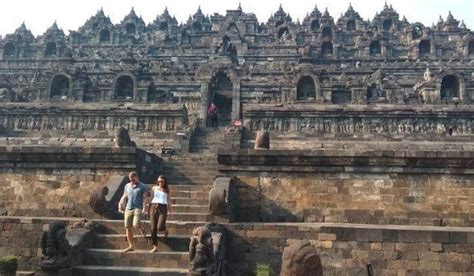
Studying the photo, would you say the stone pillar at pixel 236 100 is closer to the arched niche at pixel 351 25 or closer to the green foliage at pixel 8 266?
the green foliage at pixel 8 266

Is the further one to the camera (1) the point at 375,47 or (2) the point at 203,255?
(1) the point at 375,47

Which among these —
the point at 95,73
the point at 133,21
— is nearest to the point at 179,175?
the point at 95,73

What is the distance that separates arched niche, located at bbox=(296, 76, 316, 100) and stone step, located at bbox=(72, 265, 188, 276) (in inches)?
946

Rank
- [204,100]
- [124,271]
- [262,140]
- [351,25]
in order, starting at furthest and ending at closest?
[351,25], [204,100], [262,140], [124,271]

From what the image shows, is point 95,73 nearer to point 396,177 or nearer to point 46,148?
point 46,148

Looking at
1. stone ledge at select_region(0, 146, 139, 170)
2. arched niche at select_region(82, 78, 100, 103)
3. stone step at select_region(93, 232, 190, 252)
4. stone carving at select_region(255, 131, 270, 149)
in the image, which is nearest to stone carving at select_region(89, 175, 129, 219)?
stone ledge at select_region(0, 146, 139, 170)

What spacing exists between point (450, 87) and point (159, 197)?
2918cm

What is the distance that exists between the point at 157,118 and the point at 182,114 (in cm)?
140

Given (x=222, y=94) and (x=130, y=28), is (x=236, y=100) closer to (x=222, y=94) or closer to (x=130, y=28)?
(x=222, y=94)

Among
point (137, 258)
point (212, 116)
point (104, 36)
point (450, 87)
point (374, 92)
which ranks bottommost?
point (137, 258)

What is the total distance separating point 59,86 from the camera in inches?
1407

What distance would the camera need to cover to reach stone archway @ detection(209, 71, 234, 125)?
32.9 meters

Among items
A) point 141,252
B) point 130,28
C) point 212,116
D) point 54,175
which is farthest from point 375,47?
point 141,252

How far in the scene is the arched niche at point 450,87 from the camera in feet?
110
